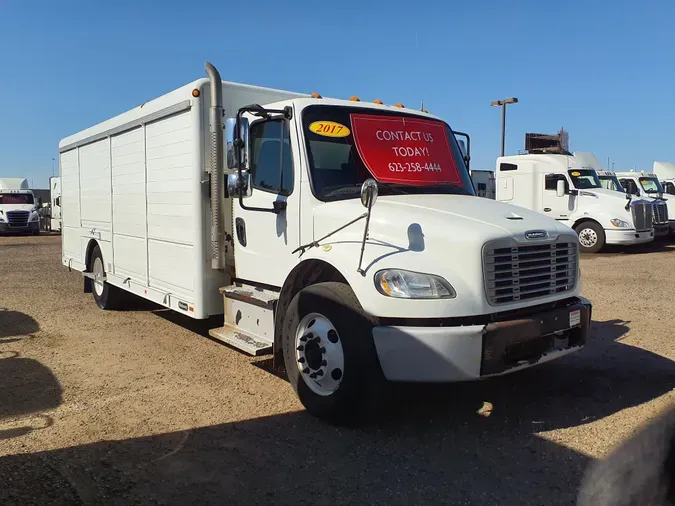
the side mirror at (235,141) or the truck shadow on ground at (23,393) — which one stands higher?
the side mirror at (235,141)

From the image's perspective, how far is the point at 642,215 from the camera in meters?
17.5

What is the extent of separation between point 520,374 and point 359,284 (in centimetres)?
242

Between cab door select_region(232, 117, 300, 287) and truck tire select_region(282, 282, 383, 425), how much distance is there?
0.63m

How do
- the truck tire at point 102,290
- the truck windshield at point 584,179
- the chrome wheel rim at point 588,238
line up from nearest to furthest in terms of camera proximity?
the truck tire at point 102,290 < the chrome wheel rim at point 588,238 < the truck windshield at point 584,179

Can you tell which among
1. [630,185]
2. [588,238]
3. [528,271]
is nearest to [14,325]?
[528,271]

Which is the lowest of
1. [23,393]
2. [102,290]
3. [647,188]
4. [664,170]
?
[23,393]

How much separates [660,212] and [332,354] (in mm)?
18274

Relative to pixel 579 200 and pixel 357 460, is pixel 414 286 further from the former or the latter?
pixel 579 200

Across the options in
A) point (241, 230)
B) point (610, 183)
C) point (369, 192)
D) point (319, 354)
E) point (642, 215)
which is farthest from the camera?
point (610, 183)

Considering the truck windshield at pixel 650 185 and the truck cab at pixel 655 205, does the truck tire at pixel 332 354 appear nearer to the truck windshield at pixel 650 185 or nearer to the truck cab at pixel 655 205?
the truck cab at pixel 655 205

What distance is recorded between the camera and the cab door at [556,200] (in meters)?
17.7

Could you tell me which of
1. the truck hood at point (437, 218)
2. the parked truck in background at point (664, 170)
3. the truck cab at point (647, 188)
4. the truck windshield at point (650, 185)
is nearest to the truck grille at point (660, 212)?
the truck cab at point (647, 188)

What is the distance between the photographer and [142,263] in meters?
7.42

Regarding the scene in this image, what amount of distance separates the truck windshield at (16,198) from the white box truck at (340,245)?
25235mm
